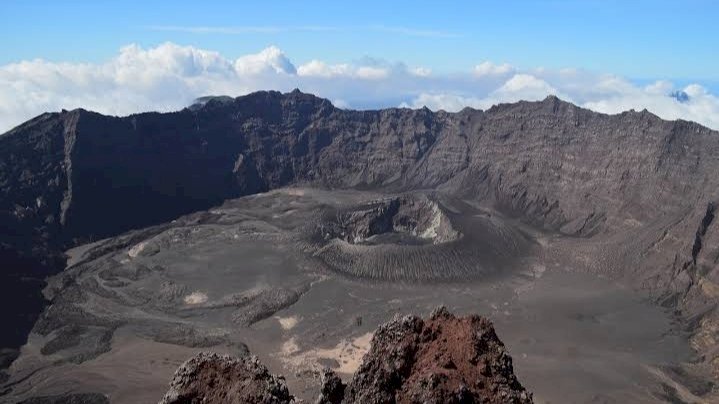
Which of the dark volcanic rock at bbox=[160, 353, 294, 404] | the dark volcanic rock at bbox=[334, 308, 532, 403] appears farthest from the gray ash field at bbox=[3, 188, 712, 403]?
the dark volcanic rock at bbox=[160, 353, 294, 404]

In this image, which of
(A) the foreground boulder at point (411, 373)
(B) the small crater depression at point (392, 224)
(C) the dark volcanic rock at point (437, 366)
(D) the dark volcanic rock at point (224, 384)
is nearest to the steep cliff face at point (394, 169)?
(B) the small crater depression at point (392, 224)

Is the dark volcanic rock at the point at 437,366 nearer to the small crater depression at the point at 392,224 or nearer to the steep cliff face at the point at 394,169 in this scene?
the steep cliff face at the point at 394,169

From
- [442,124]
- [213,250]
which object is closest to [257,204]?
[213,250]

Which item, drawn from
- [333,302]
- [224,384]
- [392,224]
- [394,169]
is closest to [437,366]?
[224,384]

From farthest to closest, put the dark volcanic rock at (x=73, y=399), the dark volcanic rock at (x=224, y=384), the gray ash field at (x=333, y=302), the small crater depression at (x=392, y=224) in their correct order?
the small crater depression at (x=392, y=224) < the gray ash field at (x=333, y=302) < the dark volcanic rock at (x=73, y=399) < the dark volcanic rock at (x=224, y=384)

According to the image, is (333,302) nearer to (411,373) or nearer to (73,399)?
(73,399)

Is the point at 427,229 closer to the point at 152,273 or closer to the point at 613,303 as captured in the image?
the point at 613,303

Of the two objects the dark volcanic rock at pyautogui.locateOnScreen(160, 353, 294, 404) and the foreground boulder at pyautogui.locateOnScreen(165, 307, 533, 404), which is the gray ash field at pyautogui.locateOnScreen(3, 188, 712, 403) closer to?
the foreground boulder at pyautogui.locateOnScreen(165, 307, 533, 404)
